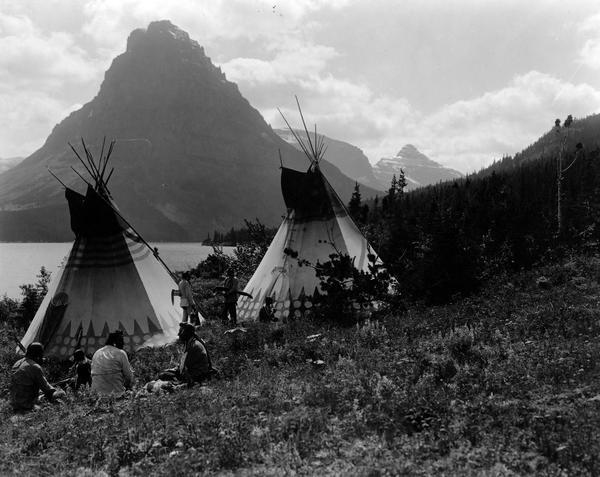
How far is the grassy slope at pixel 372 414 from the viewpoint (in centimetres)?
544

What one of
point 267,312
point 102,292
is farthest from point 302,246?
point 102,292

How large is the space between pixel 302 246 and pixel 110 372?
28.4ft

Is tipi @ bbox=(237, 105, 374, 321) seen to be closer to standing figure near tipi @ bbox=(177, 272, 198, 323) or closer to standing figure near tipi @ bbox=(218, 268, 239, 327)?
standing figure near tipi @ bbox=(218, 268, 239, 327)

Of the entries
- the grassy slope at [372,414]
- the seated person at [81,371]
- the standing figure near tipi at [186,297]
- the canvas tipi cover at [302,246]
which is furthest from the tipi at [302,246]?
the seated person at [81,371]

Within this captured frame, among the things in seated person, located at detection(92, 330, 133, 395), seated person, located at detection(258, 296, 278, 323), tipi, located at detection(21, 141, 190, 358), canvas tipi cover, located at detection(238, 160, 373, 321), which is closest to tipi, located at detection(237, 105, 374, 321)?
canvas tipi cover, located at detection(238, 160, 373, 321)

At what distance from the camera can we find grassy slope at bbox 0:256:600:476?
5441mm

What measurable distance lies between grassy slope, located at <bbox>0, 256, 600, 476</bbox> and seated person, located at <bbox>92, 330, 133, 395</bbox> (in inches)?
30.3

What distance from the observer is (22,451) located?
23.1 ft

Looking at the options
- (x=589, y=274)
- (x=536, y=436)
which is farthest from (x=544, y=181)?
(x=536, y=436)

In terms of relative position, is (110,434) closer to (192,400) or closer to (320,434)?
(192,400)

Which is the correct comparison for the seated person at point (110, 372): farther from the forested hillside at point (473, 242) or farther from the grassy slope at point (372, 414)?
the forested hillside at point (473, 242)

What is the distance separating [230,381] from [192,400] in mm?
1206

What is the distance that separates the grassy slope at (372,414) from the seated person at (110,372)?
0.77 metres

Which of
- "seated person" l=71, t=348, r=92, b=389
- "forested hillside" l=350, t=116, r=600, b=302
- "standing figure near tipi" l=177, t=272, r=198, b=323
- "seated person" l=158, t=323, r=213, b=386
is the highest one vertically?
"forested hillside" l=350, t=116, r=600, b=302
